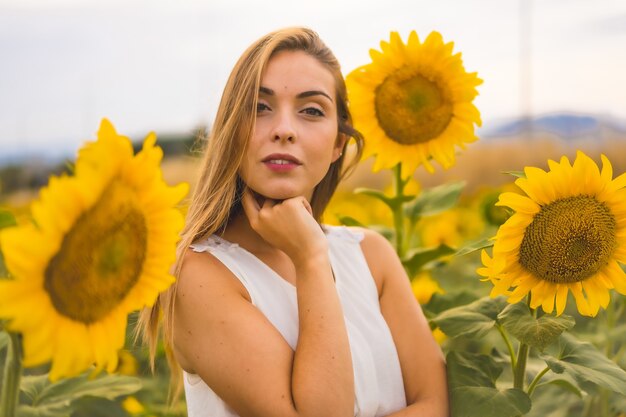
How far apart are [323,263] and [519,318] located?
406 mm

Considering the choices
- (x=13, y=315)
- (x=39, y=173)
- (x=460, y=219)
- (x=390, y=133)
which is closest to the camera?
(x=13, y=315)

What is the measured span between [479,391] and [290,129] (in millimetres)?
685

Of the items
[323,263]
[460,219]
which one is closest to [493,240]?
[323,263]

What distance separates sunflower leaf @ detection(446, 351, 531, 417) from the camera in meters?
1.67

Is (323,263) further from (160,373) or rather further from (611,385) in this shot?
(160,373)

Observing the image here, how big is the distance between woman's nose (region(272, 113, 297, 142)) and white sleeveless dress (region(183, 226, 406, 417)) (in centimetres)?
29

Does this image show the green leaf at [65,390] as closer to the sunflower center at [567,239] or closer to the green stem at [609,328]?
the sunflower center at [567,239]

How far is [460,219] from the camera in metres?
4.65

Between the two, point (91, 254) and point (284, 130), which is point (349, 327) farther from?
point (91, 254)

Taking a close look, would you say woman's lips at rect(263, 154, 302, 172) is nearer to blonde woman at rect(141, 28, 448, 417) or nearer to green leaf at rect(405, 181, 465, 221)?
blonde woman at rect(141, 28, 448, 417)

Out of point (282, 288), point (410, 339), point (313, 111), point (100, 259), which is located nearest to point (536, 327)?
point (410, 339)

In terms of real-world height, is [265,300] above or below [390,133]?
below

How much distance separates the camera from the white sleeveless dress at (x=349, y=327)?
1812 mm

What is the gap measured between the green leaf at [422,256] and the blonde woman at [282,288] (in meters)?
0.21
